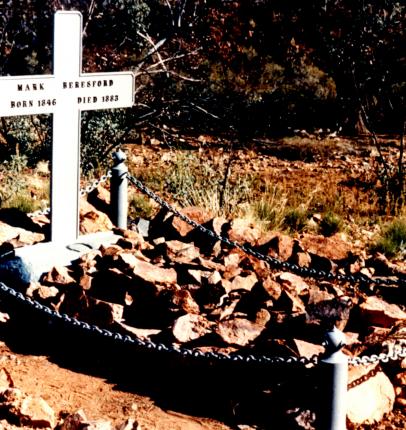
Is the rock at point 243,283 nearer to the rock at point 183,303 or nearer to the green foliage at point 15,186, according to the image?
the rock at point 183,303

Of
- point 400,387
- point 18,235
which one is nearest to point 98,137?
→ point 18,235

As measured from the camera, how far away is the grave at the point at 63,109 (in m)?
5.48

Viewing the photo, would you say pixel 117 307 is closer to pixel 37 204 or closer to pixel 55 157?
pixel 55 157

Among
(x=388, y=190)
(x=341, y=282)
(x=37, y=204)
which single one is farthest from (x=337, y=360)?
(x=388, y=190)

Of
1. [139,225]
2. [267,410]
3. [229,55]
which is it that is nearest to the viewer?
[267,410]

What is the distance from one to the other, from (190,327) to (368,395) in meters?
1.02

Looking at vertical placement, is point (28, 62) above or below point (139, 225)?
above

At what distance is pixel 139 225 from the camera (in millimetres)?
6871

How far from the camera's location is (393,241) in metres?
7.29

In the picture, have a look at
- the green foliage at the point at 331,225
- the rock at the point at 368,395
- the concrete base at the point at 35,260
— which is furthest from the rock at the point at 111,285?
the green foliage at the point at 331,225

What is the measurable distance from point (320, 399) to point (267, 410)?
439 millimetres

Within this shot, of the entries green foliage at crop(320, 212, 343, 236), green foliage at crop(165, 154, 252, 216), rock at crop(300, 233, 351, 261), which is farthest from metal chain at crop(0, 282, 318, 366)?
green foliage at crop(320, 212, 343, 236)

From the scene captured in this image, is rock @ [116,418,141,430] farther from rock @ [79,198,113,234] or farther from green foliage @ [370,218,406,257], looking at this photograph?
green foliage @ [370,218,406,257]

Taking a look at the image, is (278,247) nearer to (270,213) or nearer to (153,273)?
(153,273)
